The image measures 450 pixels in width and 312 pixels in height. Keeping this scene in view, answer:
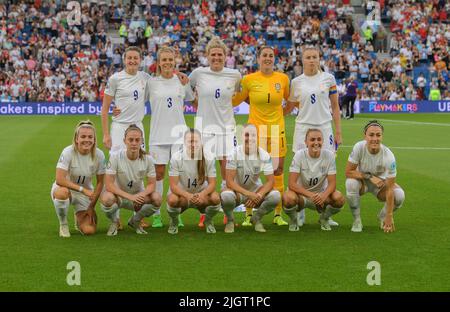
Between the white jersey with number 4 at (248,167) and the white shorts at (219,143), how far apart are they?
0.66m

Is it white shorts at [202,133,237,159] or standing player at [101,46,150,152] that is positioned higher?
standing player at [101,46,150,152]

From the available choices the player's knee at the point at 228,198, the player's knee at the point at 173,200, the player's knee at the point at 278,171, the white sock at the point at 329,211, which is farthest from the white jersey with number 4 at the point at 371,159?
the player's knee at the point at 173,200

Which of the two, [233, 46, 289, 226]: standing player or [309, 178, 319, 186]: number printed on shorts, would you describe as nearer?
[309, 178, 319, 186]: number printed on shorts

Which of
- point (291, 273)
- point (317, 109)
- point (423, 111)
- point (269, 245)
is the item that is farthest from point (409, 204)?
point (423, 111)

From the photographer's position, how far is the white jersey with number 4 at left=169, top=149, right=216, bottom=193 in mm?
9406

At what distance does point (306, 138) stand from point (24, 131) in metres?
19.6

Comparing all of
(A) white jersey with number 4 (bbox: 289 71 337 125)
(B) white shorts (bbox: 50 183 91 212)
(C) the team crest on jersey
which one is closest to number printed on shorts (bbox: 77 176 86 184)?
(B) white shorts (bbox: 50 183 91 212)

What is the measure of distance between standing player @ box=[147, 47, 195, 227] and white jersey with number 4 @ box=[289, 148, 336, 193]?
1.51 m

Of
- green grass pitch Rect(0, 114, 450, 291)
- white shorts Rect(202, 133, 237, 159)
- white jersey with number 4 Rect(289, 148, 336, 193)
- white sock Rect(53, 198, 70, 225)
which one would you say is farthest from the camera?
white shorts Rect(202, 133, 237, 159)

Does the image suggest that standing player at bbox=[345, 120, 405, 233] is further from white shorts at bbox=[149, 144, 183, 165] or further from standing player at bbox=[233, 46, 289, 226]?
white shorts at bbox=[149, 144, 183, 165]

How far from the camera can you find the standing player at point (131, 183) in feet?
30.2

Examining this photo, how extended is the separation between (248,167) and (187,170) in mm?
710

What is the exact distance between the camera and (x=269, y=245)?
8.67 m

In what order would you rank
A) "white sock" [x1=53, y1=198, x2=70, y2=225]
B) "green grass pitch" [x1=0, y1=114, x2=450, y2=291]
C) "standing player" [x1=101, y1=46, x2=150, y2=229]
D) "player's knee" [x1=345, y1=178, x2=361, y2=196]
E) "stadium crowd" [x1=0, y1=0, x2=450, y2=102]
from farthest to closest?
1. "stadium crowd" [x1=0, y1=0, x2=450, y2=102]
2. "standing player" [x1=101, y1=46, x2=150, y2=229]
3. "player's knee" [x1=345, y1=178, x2=361, y2=196]
4. "white sock" [x1=53, y1=198, x2=70, y2=225]
5. "green grass pitch" [x1=0, y1=114, x2=450, y2=291]
